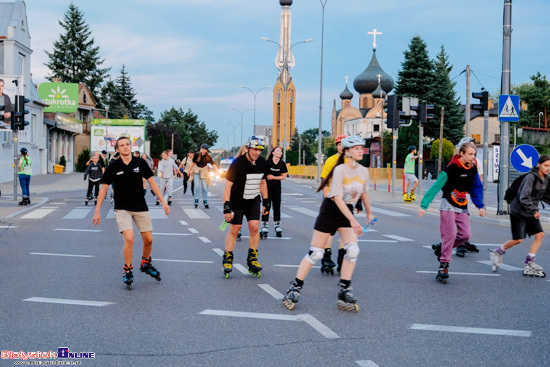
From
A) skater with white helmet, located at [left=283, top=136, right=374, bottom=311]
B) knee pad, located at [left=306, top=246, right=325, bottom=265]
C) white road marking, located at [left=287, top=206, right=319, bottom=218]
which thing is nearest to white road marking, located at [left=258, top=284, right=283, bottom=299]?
skater with white helmet, located at [left=283, top=136, right=374, bottom=311]

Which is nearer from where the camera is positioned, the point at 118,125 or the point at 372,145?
the point at 118,125

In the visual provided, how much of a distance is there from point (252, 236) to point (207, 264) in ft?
3.99

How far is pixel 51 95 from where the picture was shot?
5262cm

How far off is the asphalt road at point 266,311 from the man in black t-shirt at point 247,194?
14.0 inches

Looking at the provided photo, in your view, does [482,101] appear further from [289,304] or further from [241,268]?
[289,304]

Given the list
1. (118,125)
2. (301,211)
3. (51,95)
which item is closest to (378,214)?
(301,211)

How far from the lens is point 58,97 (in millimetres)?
52844

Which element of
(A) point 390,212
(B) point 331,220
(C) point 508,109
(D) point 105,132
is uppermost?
(D) point 105,132

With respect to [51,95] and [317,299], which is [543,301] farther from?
[51,95]

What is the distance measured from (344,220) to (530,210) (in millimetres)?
3200

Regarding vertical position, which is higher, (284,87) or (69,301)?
(284,87)

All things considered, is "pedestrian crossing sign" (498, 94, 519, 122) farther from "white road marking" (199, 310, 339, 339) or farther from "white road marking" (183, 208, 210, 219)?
"white road marking" (199, 310, 339, 339)

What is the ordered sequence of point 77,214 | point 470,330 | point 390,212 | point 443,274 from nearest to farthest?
1. point 470,330
2. point 443,274
3. point 77,214
4. point 390,212

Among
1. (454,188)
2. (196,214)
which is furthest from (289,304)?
(196,214)
